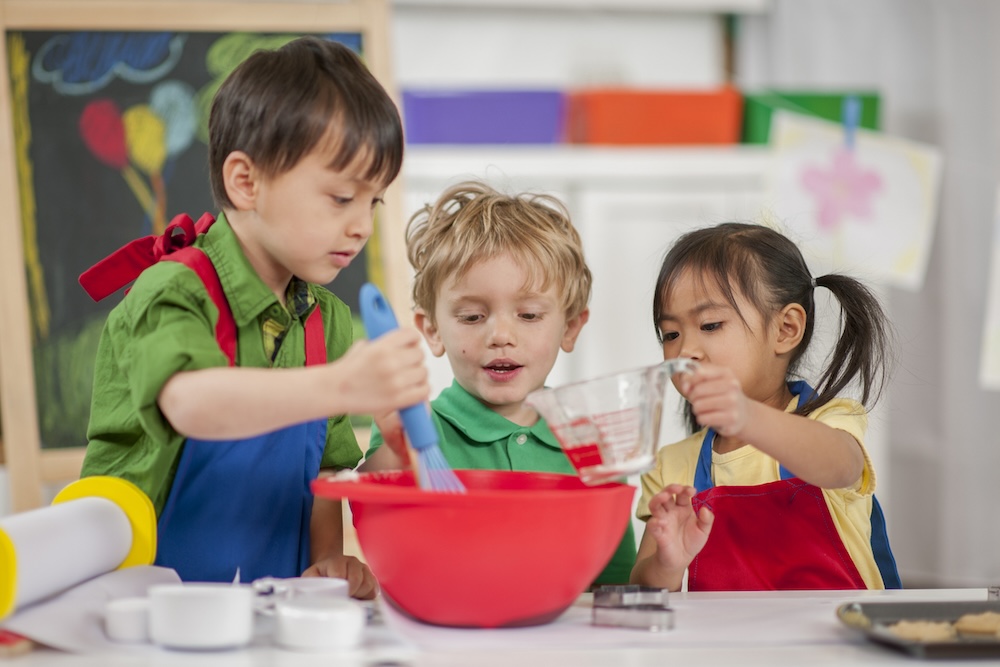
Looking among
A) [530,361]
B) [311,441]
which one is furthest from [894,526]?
[311,441]

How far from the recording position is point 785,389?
1.22 metres

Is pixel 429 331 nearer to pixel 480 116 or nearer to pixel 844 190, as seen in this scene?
pixel 480 116

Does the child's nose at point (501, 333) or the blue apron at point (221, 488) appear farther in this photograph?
the child's nose at point (501, 333)

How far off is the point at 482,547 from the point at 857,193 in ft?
7.75

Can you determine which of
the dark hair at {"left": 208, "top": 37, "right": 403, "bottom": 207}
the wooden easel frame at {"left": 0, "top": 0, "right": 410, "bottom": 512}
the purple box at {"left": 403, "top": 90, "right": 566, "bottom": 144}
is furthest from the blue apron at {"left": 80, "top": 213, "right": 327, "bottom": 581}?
the purple box at {"left": 403, "top": 90, "right": 566, "bottom": 144}

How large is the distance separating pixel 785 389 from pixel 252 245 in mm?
641

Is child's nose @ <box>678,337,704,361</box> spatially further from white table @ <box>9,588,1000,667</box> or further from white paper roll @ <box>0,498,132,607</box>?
white paper roll @ <box>0,498,132,607</box>

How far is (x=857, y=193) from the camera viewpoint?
Result: 279cm

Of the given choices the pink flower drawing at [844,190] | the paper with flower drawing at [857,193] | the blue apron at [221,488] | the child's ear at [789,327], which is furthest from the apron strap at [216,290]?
the pink flower drawing at [844,190]

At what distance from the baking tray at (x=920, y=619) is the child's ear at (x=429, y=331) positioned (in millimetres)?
596

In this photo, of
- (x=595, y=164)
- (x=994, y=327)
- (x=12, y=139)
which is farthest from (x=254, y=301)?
(x=994, y=327)

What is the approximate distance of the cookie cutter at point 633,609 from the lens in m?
0.73

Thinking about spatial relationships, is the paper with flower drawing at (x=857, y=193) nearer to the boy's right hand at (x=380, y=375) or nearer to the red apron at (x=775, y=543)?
the red apron at (x=775, y=543)

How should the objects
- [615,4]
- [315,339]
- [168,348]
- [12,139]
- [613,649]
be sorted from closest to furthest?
[613,649] → [168,348] → [315,339] → [12,139] → [615,4]
